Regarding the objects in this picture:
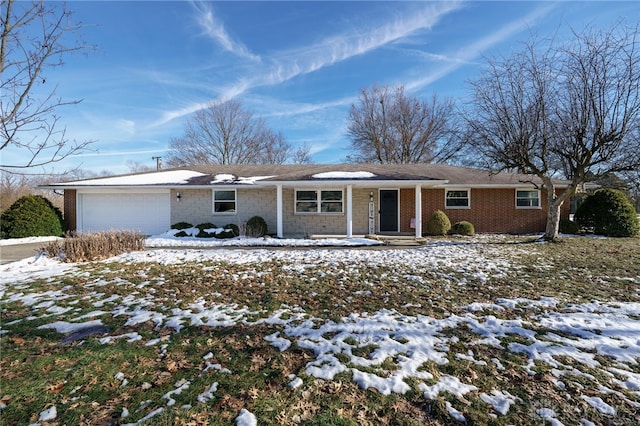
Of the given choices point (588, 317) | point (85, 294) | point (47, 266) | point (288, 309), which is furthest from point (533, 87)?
point (47, 266)

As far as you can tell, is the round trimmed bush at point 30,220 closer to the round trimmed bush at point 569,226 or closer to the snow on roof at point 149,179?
the snow on roof at point 149,179

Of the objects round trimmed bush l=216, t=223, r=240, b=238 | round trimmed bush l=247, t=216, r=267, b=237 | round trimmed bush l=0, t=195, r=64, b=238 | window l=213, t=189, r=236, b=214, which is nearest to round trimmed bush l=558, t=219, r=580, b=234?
round trimmed bush l=247, t=216, r=267, b=237

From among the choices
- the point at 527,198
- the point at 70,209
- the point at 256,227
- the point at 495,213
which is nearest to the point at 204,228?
the point at 256,227

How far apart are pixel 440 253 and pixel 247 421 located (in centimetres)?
831

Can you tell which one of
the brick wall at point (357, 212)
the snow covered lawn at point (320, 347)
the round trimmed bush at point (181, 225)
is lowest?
the snow covered lawn at point (320, 347)

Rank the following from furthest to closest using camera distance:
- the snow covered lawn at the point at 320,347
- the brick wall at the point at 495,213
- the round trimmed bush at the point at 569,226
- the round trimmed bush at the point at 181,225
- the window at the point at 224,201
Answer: the brick wall at the point at 495,213
the window at the point at 224,201
the round trimmed bush at the point at 569,226
the round trimmed bush at the point at 181,225
the snow covered lawn at the point at 320,347

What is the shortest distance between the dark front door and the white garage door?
1100cm

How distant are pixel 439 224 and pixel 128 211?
620 inches

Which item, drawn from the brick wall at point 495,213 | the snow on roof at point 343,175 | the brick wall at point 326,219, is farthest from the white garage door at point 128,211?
the brick wall at point 495,213

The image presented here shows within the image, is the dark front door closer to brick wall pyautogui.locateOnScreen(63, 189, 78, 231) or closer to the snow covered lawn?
the snow covered lawn

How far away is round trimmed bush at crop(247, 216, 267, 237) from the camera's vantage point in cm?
1376

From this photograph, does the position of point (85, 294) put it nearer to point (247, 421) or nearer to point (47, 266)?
point (47, 266)

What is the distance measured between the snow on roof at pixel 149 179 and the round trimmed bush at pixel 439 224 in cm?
1262

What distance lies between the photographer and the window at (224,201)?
50.3 ft
